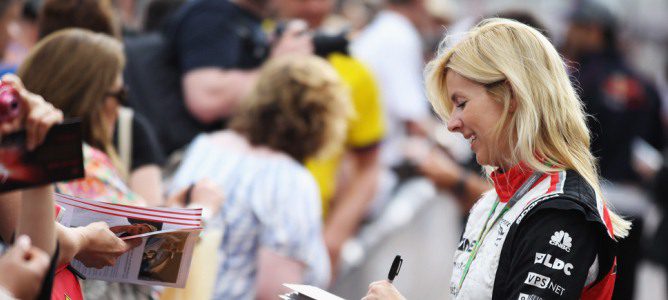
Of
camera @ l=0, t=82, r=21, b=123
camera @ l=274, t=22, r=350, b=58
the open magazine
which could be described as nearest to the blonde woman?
the open magazine

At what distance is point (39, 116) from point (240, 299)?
230cm

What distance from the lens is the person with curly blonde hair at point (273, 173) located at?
4461mm

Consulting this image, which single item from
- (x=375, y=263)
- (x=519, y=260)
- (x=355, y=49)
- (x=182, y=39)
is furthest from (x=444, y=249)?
(x=519, y=260)

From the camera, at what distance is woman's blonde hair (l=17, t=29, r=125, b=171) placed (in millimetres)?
3668

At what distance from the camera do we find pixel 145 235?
2.90 meters

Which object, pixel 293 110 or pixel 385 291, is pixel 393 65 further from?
pixel 385 291

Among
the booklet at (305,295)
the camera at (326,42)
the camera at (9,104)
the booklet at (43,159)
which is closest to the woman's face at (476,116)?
the booklet at (305,295)

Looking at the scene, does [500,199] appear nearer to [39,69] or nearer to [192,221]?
[192,221]

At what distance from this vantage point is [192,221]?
295cm

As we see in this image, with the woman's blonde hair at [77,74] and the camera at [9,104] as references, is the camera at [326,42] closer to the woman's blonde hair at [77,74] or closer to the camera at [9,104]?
the woman's blonde hair at [77,74]

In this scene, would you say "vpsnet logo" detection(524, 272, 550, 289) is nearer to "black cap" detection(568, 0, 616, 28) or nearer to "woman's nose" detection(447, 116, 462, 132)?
"woman's nose" detection(447, 116, 462, 132)

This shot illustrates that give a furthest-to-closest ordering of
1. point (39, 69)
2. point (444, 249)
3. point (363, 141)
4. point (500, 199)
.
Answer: point (444, 249), point (363, 141), point (39, 69), point (500, 199)

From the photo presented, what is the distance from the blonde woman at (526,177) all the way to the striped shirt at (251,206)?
1717 millimetres

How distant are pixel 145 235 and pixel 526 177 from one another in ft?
3.40
